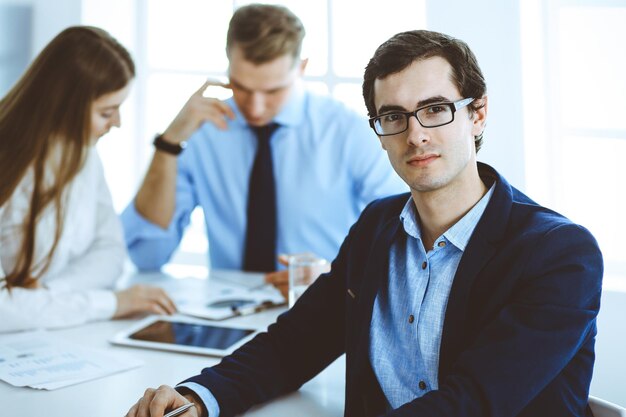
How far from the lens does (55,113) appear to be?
6.53ft

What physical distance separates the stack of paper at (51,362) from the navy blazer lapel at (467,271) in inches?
28.2

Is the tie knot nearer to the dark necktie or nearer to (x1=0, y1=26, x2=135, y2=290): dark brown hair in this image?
the dark necktie

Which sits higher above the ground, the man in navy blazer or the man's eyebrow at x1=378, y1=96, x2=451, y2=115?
the man's eyebrow at x1=378, y1=96, x2=451, y2=115

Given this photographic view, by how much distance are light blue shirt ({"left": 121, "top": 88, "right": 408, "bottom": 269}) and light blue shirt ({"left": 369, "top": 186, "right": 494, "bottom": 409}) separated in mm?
1172

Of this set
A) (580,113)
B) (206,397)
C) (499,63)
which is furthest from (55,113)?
(580,113)

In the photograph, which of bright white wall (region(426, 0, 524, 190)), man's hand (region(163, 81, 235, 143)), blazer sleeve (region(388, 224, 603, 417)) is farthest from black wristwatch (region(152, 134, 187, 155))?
blazer sleeve (region(388, 224, 603, 417))

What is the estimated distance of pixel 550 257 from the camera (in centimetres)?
107

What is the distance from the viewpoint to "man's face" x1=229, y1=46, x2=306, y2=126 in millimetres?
2326

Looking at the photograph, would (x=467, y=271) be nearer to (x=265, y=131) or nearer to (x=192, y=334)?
(x=192, y=334)

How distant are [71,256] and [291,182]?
0.84 metres

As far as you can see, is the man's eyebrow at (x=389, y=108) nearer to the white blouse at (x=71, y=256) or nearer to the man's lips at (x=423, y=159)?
the man's lips at (x=423, y=159)

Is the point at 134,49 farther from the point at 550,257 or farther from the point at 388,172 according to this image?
the point at 550,257

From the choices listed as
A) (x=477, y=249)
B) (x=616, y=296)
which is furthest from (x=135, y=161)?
(x=477, y=249)

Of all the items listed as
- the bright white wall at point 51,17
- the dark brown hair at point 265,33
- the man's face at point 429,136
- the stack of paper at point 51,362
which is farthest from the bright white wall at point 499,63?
the bright white wall at point 51,17
